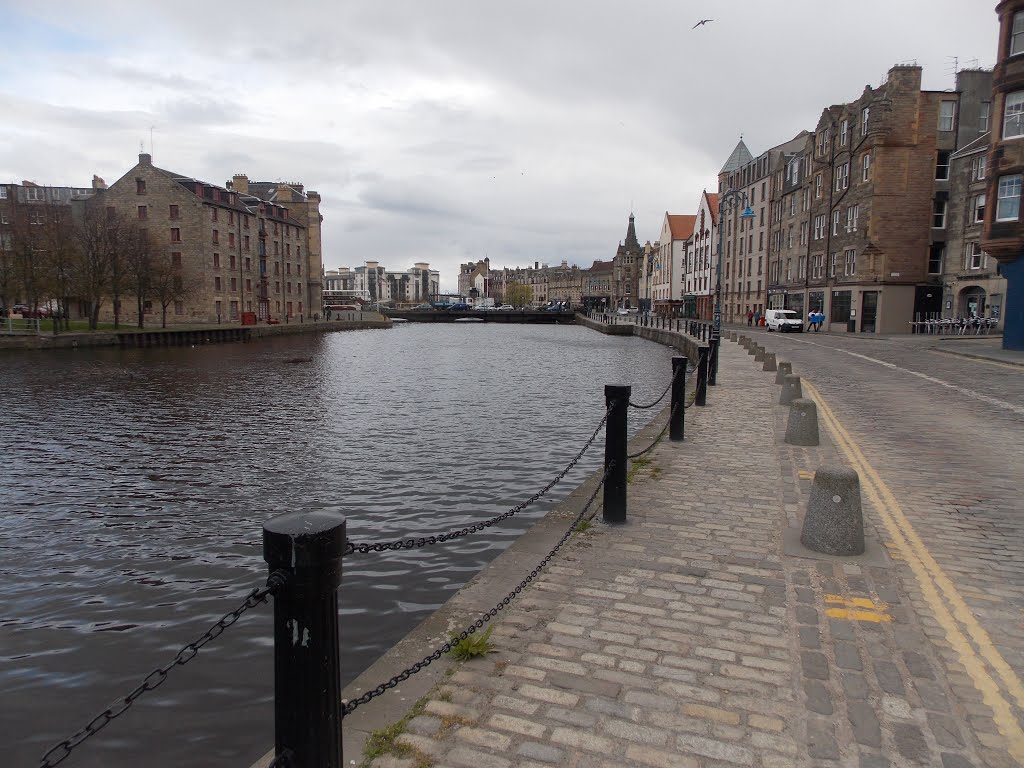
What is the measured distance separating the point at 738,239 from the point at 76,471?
73114mm

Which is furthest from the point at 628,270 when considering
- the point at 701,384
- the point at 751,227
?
the point at 701,384

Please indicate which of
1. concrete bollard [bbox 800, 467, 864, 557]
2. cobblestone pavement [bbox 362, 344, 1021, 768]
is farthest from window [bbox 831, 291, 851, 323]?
concrete bollard [bbox 800, 467, 864, 557]

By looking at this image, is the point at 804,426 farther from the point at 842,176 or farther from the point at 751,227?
the point at 751,227

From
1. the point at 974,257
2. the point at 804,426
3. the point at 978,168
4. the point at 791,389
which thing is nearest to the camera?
the point at 804,426

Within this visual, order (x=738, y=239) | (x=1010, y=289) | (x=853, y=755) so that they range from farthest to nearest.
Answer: (x=738, y=239) < (x=1010, y=289) < (x=853, y=755)

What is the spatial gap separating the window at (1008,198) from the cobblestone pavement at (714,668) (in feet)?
89.9

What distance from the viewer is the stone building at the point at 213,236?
63.8 meters

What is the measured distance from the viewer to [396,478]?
12.0m

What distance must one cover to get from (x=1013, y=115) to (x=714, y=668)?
106 feet

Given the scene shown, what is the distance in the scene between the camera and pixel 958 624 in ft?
15.3

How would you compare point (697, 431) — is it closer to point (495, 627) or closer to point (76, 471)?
point (495, 627)

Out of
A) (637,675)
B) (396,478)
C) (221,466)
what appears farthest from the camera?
(221,466)

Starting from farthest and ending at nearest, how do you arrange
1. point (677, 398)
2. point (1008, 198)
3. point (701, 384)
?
point (1008, 198) → point (701, 384) → point (677, 398)

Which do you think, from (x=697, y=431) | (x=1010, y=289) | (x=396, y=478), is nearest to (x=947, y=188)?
(x=1010, y=289)
